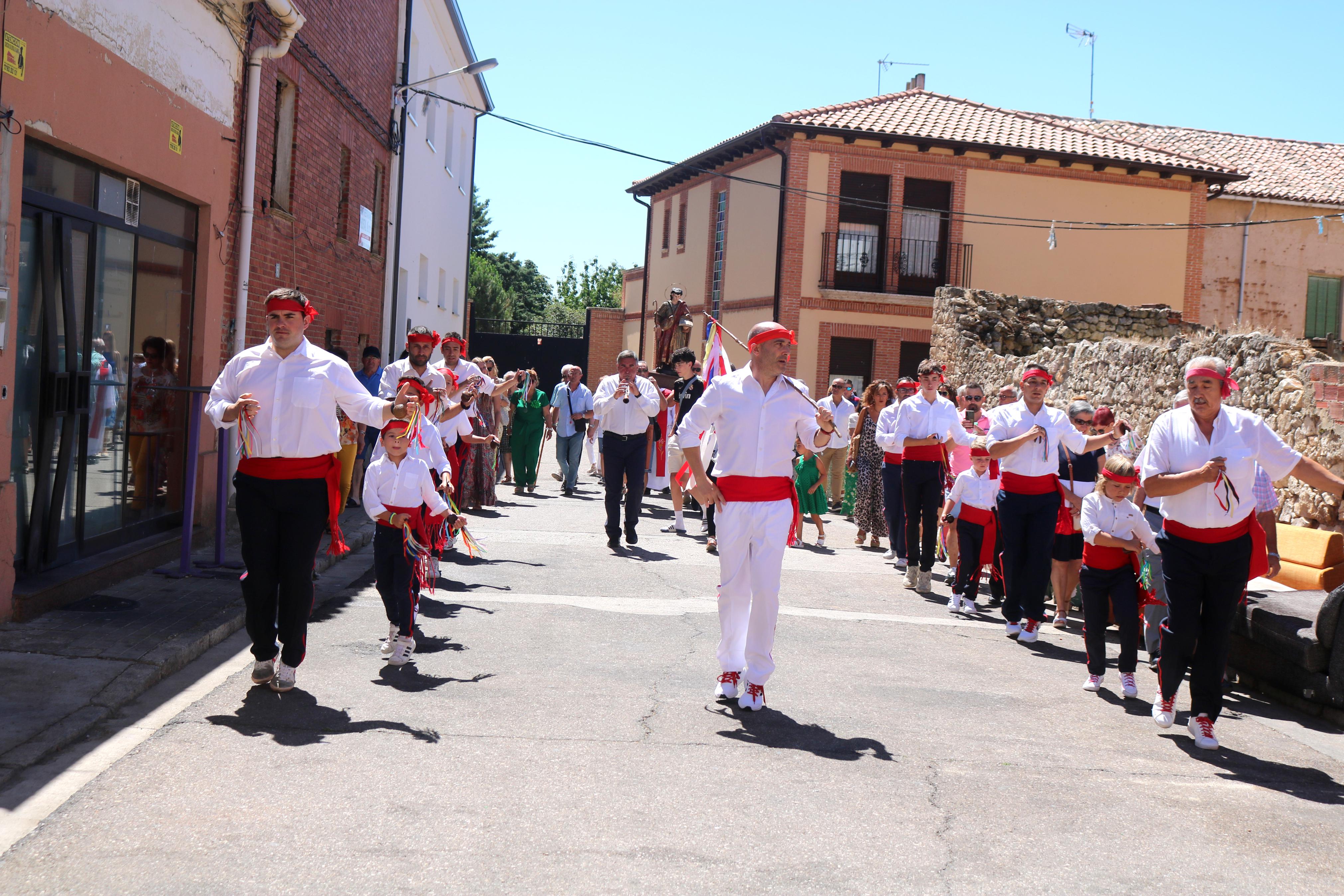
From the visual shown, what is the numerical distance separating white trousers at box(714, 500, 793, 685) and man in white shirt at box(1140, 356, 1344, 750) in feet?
6.05

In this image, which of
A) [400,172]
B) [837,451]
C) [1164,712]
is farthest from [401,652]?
[400,172]

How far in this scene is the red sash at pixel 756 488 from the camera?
630cm

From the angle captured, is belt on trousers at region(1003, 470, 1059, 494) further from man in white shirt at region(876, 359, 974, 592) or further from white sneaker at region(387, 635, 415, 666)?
white sneaker at region(387, 635, 415, 666)

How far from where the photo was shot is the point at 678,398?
47.6 ft

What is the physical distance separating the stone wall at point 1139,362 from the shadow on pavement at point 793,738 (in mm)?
6577

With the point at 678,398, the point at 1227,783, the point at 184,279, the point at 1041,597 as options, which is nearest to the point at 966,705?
the point at 1227,783

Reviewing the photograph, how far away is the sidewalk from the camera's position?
5000 millimetres

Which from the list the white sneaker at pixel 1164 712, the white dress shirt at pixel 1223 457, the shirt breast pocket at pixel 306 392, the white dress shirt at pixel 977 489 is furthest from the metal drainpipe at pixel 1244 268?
the shirt breast pocket at pixel 306 392

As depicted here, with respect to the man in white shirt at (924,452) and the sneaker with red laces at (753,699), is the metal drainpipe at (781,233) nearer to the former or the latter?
the man in white shirt at (924,452)

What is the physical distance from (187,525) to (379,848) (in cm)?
514

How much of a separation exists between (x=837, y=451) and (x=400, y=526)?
36.4 ft

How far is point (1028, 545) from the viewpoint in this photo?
864cm

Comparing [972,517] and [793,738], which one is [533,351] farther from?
[793,738]

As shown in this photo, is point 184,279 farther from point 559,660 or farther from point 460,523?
point 559,660
